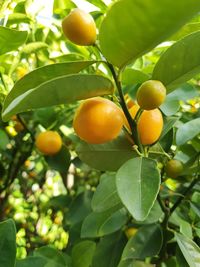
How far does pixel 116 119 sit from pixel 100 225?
1.26ft

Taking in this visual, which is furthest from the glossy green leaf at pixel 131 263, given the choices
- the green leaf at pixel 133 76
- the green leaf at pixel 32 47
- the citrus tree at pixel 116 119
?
the green leaf at pixel 32 47

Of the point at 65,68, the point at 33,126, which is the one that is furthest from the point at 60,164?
the point at 65,68

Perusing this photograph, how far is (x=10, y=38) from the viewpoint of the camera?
2.86 ft

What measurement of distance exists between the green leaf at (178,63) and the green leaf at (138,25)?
0.15 feet

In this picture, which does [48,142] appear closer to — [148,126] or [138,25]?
[148,126]

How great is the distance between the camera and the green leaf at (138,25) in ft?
1.73

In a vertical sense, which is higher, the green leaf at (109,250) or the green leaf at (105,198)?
the green leaf at (105,198)

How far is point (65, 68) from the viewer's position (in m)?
0.65

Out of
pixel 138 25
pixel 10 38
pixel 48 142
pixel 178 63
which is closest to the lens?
pixel 138 25

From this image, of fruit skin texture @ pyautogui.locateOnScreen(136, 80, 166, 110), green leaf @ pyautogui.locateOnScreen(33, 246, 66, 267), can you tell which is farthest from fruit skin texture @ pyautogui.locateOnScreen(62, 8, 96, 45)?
green leaf @ pyautogui.locateOnScreen(33, 246, 66, 267)

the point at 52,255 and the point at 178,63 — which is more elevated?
the point at 178,63

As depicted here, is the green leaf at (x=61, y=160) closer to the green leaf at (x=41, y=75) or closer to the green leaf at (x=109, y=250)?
the green leaf at (x=109, y=250)

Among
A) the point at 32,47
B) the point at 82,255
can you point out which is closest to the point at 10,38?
the point at 32,47

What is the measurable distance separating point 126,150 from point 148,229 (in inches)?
9.3
